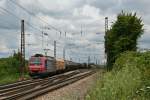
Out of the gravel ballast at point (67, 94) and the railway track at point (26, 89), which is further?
the railway track at point (26, 89)

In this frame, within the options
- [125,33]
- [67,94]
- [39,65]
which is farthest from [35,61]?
[67,94]

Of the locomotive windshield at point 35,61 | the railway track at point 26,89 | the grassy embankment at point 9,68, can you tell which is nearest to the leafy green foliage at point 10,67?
the grassy embankment at point 9,68

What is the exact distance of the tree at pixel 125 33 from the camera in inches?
1953

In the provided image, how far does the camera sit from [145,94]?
444 inches

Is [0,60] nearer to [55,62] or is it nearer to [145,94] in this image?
[55,62]

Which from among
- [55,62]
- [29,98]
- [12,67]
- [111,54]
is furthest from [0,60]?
[29,98]

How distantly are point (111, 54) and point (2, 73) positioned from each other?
15.3 m

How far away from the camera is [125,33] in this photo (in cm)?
5100

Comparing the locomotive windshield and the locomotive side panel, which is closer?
the locomotive windshield

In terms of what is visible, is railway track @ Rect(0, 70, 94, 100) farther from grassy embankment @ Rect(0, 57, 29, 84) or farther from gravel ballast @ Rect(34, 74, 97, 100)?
grassy embankment @ Rect(0, 57, 29, 84)

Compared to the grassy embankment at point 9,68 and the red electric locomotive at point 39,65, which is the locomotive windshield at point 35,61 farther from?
the grassy embankment at point 9,68

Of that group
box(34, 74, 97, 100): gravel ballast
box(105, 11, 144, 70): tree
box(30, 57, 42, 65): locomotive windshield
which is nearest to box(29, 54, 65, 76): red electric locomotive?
box(30, 57, 42, 65): locomotive windshield

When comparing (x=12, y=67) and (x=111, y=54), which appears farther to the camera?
(x=12, y=67)

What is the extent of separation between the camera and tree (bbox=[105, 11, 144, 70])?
49.6m
